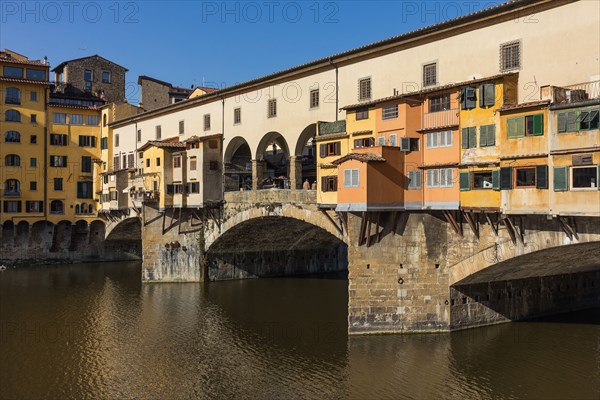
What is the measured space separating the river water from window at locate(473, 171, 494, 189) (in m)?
8.50

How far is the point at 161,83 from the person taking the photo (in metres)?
76.8

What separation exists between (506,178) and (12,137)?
197 ft

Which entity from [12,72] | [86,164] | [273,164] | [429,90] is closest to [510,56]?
[429,90]

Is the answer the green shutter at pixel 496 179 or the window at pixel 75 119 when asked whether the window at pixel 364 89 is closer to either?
the green shutter at pixel 496 179

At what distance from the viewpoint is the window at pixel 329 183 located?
33853mm

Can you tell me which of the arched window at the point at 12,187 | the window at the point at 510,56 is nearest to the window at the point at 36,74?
the arched window at the point at 12,187

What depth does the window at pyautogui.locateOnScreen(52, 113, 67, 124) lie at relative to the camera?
68.2 meters

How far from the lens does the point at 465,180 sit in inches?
1059

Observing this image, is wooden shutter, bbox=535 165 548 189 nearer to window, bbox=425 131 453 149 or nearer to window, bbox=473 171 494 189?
window, bbox=473 171 494 189

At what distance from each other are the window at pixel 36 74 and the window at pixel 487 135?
2302 inches

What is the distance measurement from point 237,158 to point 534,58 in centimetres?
3078

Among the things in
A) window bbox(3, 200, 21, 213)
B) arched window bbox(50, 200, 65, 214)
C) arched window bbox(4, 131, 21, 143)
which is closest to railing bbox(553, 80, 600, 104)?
arched window bbox(50, 200, 65, 214)

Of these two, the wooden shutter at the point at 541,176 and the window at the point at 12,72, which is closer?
the wooden shutter at the point at 541,176

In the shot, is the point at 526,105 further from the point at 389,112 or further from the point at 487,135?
the point at 389,112
